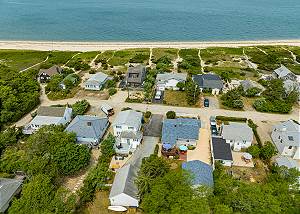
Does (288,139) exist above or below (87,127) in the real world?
above

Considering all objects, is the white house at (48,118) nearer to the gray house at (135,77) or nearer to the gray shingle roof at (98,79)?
the gray shingle roof at (98,79)

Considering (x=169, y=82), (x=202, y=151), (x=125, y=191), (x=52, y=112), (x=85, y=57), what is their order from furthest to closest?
1. (x=85, y=57)
2. (x=169, y=82)
3. (x=52, y=112)
4. (x=202, y=151)
5. (x=125, y=191)

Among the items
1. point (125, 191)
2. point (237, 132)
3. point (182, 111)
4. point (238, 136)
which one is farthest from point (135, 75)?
point (125, 191)

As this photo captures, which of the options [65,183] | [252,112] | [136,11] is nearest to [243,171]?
[252,112]

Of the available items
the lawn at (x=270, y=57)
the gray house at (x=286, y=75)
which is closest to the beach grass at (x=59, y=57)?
the lawn at (x=270, y=57)

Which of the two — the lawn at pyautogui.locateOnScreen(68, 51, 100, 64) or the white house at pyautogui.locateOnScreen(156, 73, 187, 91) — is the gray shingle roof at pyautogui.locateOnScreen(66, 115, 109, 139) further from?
the lawn at pyautogui.locateOnScreen(68, 51, 100, 64)

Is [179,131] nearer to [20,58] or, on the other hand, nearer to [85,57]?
[85,57]
